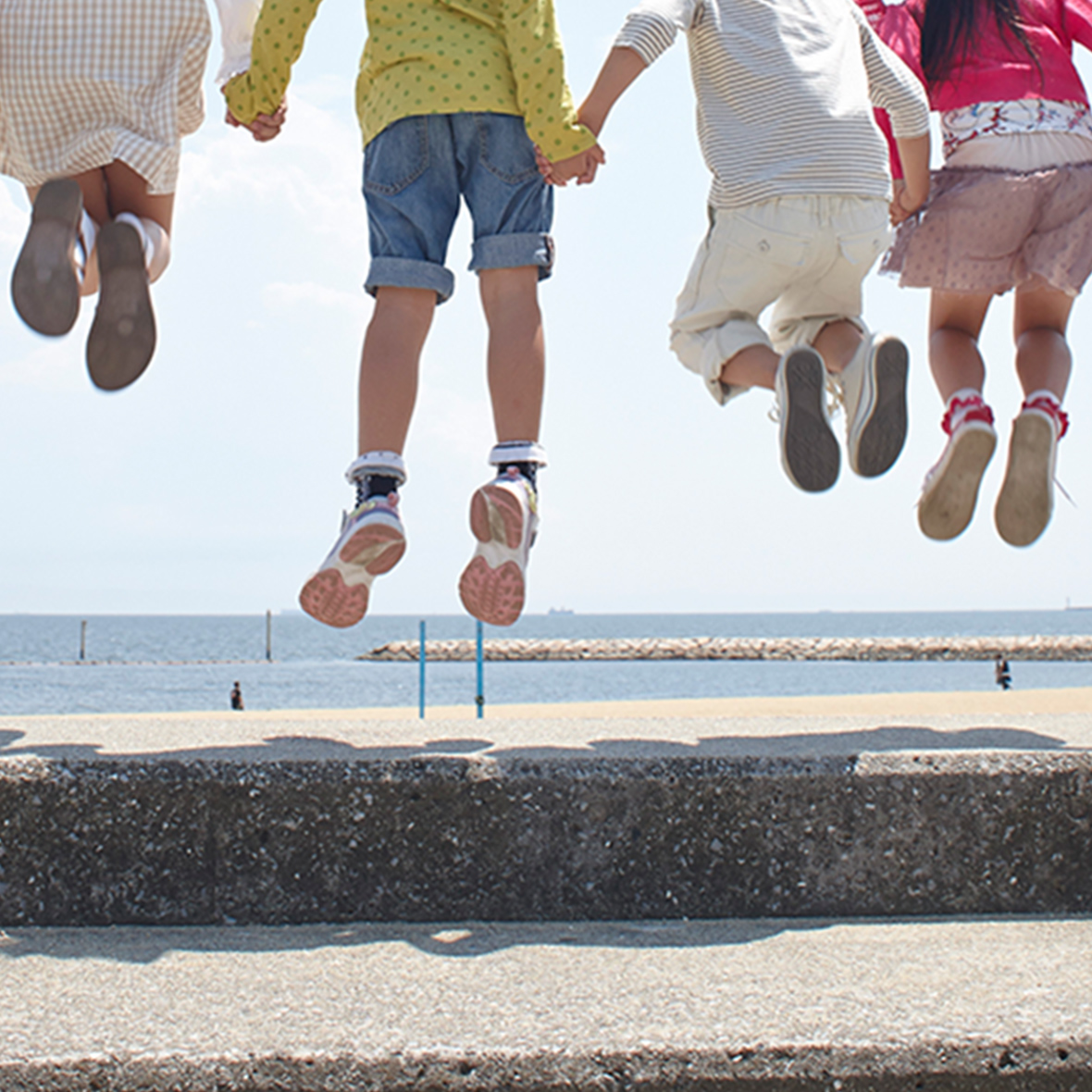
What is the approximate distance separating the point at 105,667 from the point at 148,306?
55.0 m

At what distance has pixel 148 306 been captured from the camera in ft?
7.69

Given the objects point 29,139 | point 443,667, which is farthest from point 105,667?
point 29,139

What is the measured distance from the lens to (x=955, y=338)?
310 centimetres

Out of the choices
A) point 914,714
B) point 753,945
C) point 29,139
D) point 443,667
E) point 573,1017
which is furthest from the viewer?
A: point 443,667

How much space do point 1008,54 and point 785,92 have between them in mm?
809

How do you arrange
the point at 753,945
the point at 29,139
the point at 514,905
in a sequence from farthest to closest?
1. the point at 29,139
2. the point at 514,905
3. the point at 753,945

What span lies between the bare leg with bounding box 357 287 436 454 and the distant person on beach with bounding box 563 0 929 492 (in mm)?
609

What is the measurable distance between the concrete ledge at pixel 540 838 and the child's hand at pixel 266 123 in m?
1.64

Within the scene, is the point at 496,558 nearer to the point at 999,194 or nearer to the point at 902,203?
the point at 902,203

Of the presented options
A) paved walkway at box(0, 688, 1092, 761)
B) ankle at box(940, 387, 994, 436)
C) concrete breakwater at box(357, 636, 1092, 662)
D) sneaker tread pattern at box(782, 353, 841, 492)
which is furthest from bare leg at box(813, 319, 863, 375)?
concrete breakwater at box(357, 636, 1092, 662)

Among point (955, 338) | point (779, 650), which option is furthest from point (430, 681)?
point (955, 338)

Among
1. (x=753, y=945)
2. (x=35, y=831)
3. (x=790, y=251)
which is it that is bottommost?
(x=753, y=945)

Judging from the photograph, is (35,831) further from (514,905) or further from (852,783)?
(852,783)

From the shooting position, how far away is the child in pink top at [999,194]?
295 cm
